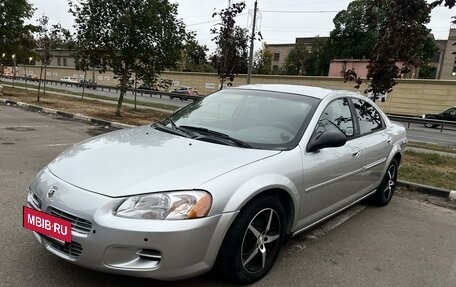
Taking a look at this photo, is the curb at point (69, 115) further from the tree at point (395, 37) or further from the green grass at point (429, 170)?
the green grass at point (429, 170)

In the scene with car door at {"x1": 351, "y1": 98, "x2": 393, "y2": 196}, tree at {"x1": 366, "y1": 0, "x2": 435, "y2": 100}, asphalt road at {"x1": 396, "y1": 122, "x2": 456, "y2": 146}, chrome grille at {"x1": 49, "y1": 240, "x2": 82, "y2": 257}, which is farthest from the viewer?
asphalt road at {"x1": 396, "y1": 122, "x2": 456, "y2": 146}

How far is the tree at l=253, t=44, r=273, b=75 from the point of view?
68.1 meters

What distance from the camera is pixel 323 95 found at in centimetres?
399

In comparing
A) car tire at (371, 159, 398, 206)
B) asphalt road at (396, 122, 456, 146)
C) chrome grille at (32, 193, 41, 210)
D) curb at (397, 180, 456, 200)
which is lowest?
asphalt road at (396, 122, 456, 146)

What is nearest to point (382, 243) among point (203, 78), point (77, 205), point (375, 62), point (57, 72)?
point (77, 205)

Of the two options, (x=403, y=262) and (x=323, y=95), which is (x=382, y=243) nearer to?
(x=403, y=262)

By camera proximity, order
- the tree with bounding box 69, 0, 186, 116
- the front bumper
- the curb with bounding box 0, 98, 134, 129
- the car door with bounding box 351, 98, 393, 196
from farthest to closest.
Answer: the tree with bounding box 69, 0, 186, 116, the curb with bounding box 0, 98, 134, 129, the car door with bounding box 351, 98, 393, 196, the front bumper

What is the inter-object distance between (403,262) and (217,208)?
6.71 ft

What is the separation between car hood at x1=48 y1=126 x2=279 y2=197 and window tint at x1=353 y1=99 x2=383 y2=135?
1.73m

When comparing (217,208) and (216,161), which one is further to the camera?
(216,161)

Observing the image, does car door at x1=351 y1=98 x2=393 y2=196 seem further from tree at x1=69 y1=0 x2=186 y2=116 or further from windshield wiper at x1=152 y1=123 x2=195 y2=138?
tree at x1=69 y1=0 x2=186 y2=116

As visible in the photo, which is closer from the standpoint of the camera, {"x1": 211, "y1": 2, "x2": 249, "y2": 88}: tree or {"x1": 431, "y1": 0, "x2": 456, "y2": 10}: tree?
{"x1": 431, "y1": 0, "x2": 456, "y2": 10}: tree

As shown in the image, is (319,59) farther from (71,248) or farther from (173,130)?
(71,248)

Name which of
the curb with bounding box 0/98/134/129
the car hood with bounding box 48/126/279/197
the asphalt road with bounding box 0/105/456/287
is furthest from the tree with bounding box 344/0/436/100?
the car hood with bounding box 48/126/279/197
